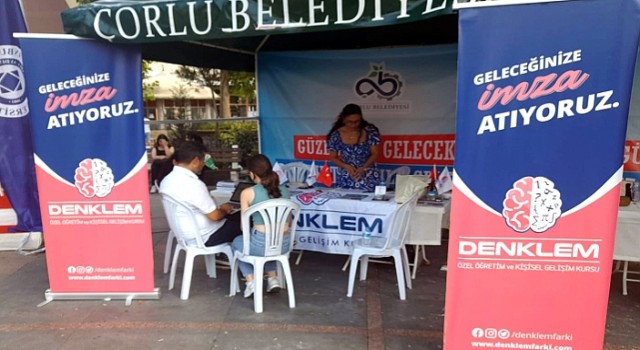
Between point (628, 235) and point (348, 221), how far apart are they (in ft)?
6.89

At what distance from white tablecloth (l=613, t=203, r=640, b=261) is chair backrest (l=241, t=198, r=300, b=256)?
2435 mm

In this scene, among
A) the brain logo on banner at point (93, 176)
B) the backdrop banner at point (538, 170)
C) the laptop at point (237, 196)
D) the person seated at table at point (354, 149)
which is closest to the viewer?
the backdrop banner at point (538, 170)

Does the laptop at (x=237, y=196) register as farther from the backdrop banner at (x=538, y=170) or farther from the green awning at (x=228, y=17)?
the backdrop banner at (x=538, y=170)

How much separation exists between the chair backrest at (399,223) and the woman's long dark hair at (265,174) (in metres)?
0.91

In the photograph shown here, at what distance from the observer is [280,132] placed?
6520 millimetres

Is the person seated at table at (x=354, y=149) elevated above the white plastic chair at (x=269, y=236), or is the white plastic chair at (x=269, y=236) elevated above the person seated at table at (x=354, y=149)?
the person seated at table at (x=354, y=149)

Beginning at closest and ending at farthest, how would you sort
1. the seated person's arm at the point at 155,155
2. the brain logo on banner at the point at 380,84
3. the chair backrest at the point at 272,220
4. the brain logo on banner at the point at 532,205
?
1. the brain logo on banner at the point at 532,205
2. the chair backrest at the point at 272,220
3. the brain logo on banner at the point at 380,84
4. the seated person's arm at the point at 155,155

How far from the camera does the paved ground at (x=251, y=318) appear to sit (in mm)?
2986

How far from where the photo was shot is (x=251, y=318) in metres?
3.30

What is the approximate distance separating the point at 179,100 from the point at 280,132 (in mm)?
11611

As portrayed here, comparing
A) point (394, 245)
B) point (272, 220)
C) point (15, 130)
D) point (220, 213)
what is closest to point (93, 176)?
point (220, 213)

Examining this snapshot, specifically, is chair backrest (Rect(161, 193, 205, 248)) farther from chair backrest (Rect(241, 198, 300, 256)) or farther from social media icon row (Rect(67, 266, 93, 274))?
social media icon row (Rect(67, 266, 93, 274))

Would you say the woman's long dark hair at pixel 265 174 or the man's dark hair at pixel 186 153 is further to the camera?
the man's dark hair at pixel 186 153

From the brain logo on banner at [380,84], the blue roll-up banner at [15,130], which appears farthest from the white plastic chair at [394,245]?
the blue roll-up banner at [15,130]
